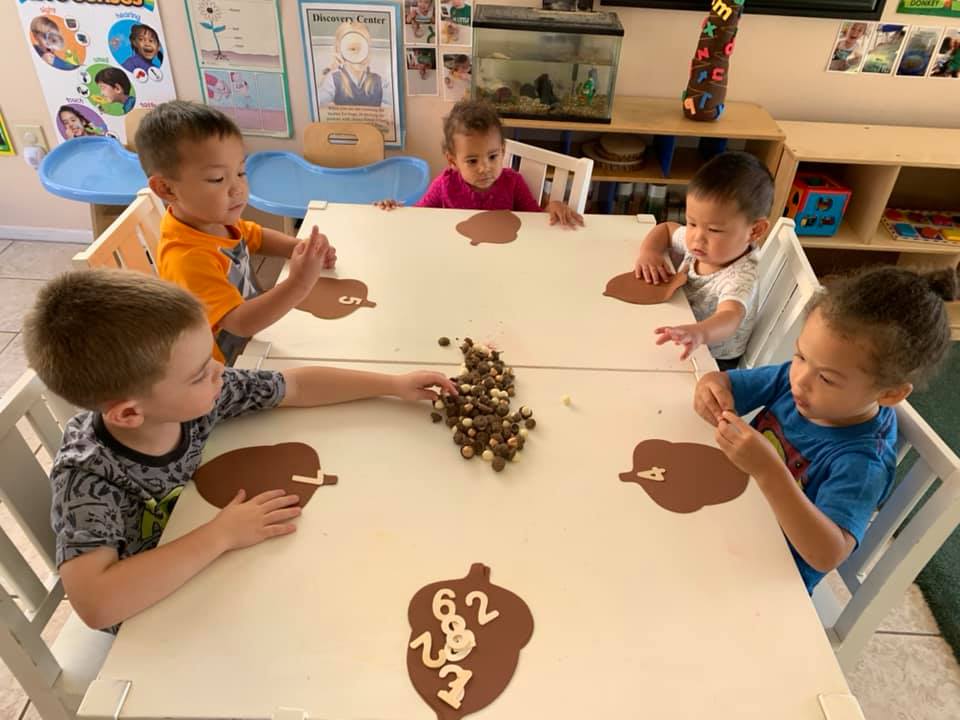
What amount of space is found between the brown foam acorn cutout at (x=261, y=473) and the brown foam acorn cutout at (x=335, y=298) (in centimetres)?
36

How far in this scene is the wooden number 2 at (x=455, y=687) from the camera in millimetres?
733

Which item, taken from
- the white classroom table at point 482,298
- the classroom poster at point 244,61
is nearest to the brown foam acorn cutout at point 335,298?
the white classroom table at point 482,298

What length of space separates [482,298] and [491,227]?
325 mm

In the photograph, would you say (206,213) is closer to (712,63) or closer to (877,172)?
(712,63)

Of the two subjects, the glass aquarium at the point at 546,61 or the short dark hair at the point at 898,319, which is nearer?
the short dark hair at the point at 898,319

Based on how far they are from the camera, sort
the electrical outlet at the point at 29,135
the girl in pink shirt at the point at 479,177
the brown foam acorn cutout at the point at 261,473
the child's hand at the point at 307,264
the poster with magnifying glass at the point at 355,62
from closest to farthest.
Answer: the brown foam acorn cutout at the point at 261,473, the child's hand at the point at 307,264, the girl in pink shirt at the point at 479,177, the poster with magnifying glass at the point at 355,62, the electrical outlet at the point at 29,135

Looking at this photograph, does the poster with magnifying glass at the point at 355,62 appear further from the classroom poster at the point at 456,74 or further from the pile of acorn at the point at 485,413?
the pile of acorn at the point at 485,413

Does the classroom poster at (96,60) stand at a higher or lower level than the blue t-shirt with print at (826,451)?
higher

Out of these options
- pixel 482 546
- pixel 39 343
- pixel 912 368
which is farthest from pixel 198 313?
pixel 912 368

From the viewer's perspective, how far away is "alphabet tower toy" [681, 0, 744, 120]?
2.10 m

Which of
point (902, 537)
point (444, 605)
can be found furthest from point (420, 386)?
point (902, 537)

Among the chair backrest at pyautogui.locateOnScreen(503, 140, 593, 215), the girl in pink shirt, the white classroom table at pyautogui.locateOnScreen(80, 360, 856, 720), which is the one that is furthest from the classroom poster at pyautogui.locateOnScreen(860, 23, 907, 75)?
the white classroom table at pyautogui.locateOnScreen(80, 360, 856, 720)

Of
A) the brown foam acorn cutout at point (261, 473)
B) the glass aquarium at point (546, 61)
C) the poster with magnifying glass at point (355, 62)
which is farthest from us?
the poster with magnifying glass at point (355, 62)

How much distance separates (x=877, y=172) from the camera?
231cm
